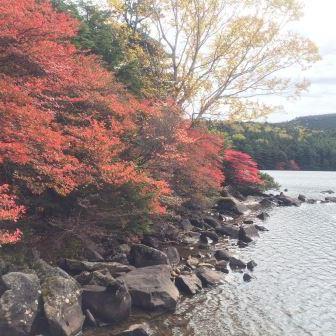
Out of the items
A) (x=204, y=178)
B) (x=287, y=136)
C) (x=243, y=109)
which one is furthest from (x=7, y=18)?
(x=287, y=136)

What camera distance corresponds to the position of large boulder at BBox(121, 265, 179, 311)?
12.1 metres

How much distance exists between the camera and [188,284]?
1408 cm

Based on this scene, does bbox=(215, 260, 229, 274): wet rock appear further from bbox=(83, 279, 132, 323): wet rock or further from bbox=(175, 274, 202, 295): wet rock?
bbox=(83, 279, 132, 323): wet rock

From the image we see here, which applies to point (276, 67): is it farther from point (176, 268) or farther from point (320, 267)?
point (176, 268)

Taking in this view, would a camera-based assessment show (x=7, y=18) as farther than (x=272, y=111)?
No

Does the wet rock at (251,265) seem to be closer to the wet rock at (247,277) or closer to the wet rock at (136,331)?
the wet rock at (247,277)

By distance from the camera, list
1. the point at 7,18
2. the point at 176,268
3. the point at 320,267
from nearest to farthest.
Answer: the point at 7,18, the point at 176,268, the point at 320,267

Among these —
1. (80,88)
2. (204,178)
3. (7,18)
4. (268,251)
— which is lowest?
(268,251)

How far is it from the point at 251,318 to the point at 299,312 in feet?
5.54

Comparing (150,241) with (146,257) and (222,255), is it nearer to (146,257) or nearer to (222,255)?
(146,257)

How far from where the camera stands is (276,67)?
26.8 metres

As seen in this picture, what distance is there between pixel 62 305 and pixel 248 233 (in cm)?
1566

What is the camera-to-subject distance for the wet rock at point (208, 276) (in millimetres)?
14914

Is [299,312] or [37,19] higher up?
[37,19]
